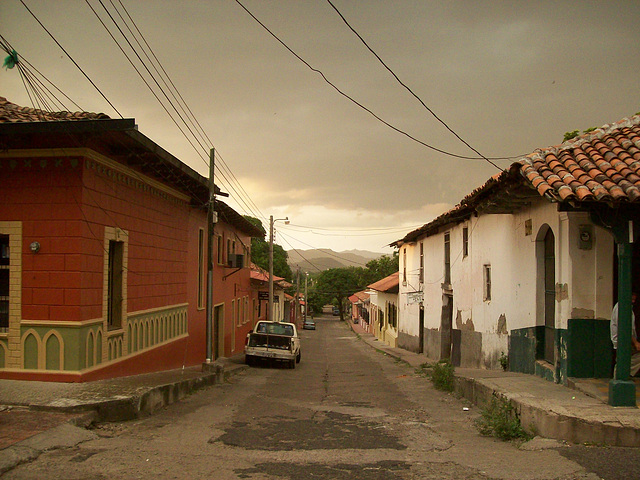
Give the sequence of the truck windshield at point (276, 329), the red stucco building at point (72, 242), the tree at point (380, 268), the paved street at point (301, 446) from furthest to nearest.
→ the tree at point (380, 268)
the truck windshield at point (276, 329)
the red stucco building at point (72, 242)
the paved street at point (301, 446)

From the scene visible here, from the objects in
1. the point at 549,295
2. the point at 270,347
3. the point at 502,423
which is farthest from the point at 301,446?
the point at 270,347

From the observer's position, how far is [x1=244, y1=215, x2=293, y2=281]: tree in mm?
59281

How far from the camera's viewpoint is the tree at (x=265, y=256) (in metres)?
59.3

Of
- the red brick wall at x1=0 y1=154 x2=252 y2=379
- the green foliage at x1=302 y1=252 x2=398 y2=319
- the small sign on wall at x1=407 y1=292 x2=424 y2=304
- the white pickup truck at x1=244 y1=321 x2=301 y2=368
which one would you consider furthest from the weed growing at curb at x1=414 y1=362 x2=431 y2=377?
the green foliage at x1=302 y1=252 x2=398 y2=319

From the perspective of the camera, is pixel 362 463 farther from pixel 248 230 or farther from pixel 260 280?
pixel 260 280

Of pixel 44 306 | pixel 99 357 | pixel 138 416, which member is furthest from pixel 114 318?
pixel 138 416

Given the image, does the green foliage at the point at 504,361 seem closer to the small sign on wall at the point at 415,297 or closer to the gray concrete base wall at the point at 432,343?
the gray concrete base wall at the point at 432,343

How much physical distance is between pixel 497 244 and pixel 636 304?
4.97 m

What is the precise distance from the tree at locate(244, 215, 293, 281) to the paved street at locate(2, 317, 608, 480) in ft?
154

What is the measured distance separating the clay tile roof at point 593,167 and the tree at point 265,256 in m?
48.1

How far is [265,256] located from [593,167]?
52328 mm

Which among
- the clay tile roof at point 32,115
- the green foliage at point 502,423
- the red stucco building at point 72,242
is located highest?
the clay tile roof at point 32,115

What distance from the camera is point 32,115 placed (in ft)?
31.8

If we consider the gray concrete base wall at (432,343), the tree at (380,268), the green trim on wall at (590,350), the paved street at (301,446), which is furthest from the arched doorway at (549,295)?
the tree at (380,268)
